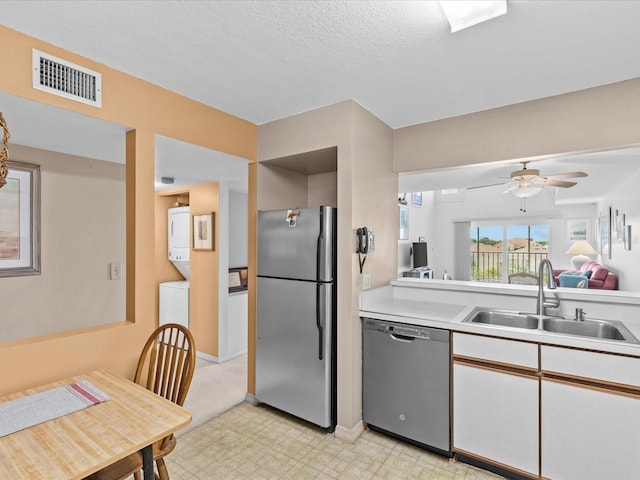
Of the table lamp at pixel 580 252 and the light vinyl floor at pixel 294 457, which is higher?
the table lamp at pixel 580 252

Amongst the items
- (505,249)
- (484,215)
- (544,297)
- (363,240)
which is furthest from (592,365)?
(505,249)

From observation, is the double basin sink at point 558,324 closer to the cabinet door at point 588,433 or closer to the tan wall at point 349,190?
the cabinet door at point 588,433

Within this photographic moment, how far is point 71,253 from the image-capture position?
2.72m

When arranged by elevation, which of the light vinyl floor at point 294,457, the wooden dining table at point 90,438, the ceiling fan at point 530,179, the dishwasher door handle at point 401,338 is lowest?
the light vinyl floor at point 294,457

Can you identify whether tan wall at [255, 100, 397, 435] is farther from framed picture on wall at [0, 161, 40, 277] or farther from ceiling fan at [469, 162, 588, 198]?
ceiling fan at [469, 162, 588, 198]

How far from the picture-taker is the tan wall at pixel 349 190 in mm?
2387

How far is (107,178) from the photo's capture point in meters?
2.95

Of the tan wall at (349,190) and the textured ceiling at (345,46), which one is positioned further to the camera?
the tan wall at (349,190)

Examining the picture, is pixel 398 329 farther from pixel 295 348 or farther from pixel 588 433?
pixel 588 433

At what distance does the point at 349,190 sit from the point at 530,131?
131 cm

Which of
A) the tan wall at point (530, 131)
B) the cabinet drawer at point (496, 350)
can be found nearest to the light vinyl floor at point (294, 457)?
the cabinet drawer at point (496, 350)

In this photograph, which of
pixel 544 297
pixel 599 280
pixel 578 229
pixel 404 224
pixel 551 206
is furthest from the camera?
pixel 551 206

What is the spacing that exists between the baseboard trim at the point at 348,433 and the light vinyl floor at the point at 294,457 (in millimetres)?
26

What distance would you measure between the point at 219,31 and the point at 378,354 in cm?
215
